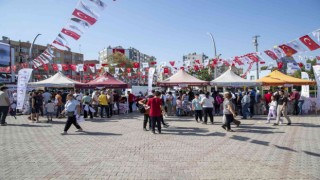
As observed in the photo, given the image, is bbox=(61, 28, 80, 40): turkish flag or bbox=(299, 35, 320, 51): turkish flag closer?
bbox=(61, 28, 80, 40): turkish flag

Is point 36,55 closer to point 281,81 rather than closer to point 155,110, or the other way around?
point 281,81

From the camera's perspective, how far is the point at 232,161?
6.58 meters

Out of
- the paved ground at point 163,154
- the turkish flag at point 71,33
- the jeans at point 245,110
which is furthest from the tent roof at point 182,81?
the paved ground at point 163,154

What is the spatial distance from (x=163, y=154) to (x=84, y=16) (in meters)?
7.85

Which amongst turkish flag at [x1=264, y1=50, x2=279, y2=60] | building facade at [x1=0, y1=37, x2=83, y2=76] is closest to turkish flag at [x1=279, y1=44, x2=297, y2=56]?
turkish flag at [x1=264, y1=50, x2=279, y2=60]

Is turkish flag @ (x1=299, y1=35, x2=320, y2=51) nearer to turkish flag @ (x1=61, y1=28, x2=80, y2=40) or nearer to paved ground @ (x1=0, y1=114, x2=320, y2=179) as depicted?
paved ground @ (x1=0, y1=114, x2=320, y2=179)

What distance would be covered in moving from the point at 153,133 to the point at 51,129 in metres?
4.49

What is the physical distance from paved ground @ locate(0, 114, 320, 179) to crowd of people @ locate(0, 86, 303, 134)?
0.93 meters

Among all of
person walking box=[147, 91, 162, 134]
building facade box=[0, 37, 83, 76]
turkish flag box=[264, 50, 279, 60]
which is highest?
building facade box=[0, 37, 83, 76]

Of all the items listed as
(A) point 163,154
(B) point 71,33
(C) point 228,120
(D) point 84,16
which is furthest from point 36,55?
(A) point 163,154

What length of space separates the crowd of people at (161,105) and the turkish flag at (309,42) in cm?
268

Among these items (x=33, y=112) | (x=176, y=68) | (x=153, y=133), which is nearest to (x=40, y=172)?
(x=153, y=133)

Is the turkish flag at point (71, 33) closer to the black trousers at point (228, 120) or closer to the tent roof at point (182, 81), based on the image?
the tent roof at point (182, 81)

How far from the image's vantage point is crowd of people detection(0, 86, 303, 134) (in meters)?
10.7
